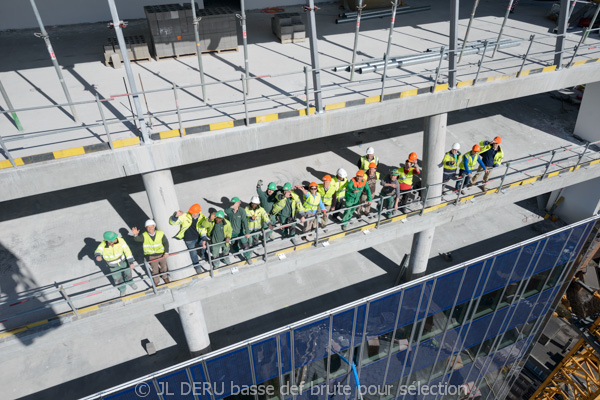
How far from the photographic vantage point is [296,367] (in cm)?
1062

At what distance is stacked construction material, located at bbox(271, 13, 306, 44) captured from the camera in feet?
39.1

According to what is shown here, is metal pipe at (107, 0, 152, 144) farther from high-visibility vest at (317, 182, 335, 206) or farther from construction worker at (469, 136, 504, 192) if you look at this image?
construction worker at (469, 136, 504, 192)

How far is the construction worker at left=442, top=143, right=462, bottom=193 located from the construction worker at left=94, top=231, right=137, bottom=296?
8.28m

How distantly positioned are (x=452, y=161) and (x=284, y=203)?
15.8ft

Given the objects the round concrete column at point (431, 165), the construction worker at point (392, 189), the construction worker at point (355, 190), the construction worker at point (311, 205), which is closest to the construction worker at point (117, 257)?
the construction worker at point (311, 205)

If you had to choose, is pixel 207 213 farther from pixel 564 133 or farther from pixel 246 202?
pixel 564 133

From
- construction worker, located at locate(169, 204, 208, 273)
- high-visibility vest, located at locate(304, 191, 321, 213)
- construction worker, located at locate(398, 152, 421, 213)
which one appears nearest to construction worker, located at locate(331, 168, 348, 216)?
high-visibility vest, located at locate(304, 191, 321, 213)

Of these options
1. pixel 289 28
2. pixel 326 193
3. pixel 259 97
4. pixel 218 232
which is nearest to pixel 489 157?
pixel 326 193

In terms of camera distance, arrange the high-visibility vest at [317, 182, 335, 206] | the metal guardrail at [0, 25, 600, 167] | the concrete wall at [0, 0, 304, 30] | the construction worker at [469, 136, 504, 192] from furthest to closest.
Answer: the concrete wall at [0, 0, 304, 30], the construction worker at [469, 136, 504, 192], the high-visibility vest at [317, 182, 335, 206], the metal guardrail at [0, 25, 600, 167]

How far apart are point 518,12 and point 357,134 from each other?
7776mm

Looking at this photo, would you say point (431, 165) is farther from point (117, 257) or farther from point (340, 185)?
point (117, 257)

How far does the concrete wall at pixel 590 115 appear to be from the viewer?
520 inches

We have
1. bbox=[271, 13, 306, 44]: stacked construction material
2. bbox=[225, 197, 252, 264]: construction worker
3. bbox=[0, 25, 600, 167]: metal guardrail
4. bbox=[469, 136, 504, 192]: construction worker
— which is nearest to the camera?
bbox=[0, 25, 600, 167]: metal guardrail

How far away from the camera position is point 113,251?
812 cm
